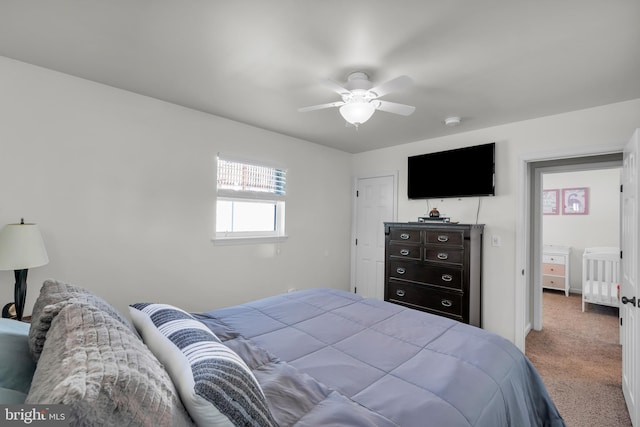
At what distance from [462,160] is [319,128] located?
5.98 ft

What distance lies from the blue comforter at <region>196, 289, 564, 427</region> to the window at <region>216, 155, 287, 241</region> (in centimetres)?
162

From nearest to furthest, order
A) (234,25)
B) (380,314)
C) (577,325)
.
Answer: (234,25) < (380,314) < (577,325)

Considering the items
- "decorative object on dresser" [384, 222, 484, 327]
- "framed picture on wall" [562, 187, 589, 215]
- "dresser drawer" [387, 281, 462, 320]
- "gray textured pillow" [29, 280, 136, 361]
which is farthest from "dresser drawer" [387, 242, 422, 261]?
"framed picture on wall" [562, 187, 589, 215]

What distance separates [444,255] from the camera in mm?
3334

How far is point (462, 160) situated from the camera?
12.0ft

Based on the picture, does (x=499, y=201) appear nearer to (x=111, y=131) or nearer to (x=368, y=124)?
(x=368, y=124)

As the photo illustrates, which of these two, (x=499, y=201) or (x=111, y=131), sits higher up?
(x=111, y=131)

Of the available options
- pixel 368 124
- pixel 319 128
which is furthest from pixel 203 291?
pixel 368 124

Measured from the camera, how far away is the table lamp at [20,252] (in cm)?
190

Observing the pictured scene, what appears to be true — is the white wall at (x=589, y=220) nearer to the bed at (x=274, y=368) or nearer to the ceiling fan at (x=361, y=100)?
the ceiling fan at (x=361, y=100)

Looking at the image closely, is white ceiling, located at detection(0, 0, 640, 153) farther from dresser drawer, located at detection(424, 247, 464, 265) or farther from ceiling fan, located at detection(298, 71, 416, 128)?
dresser drawer, located at detection(424, 247, 464, 265)

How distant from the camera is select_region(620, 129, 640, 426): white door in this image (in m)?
2.03

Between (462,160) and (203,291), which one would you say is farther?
(462,160)

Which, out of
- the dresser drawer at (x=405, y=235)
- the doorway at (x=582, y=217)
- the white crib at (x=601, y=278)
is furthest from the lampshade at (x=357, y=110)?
the white crib at (x=601, y=278)
